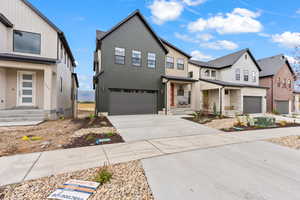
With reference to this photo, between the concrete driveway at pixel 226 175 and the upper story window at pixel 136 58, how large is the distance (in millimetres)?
10231

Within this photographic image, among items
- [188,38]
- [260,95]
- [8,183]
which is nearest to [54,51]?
[8,183]

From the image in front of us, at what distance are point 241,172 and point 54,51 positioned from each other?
480 inches

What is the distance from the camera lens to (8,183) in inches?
90.0

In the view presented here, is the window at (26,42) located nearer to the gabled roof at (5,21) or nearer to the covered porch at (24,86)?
the gabled roof at (5,21)

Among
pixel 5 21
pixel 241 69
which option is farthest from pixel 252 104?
pixel 5 21

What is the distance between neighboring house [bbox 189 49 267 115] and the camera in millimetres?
14217

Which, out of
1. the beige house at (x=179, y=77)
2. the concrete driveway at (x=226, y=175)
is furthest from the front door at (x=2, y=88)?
the beige house at (x=179, y=77)

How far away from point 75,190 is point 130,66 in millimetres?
10996

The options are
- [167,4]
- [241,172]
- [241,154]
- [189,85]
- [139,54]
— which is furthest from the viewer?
[189,85]

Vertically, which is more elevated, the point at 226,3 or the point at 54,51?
the point at 226,3

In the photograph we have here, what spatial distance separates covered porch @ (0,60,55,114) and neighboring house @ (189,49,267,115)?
46.4ft

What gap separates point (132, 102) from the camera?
12023mm

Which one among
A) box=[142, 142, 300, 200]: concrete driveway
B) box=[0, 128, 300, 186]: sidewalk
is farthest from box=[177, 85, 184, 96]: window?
box=[142, 142, 300, 200]: concrete driveway

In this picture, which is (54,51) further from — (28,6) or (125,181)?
(125,181)
